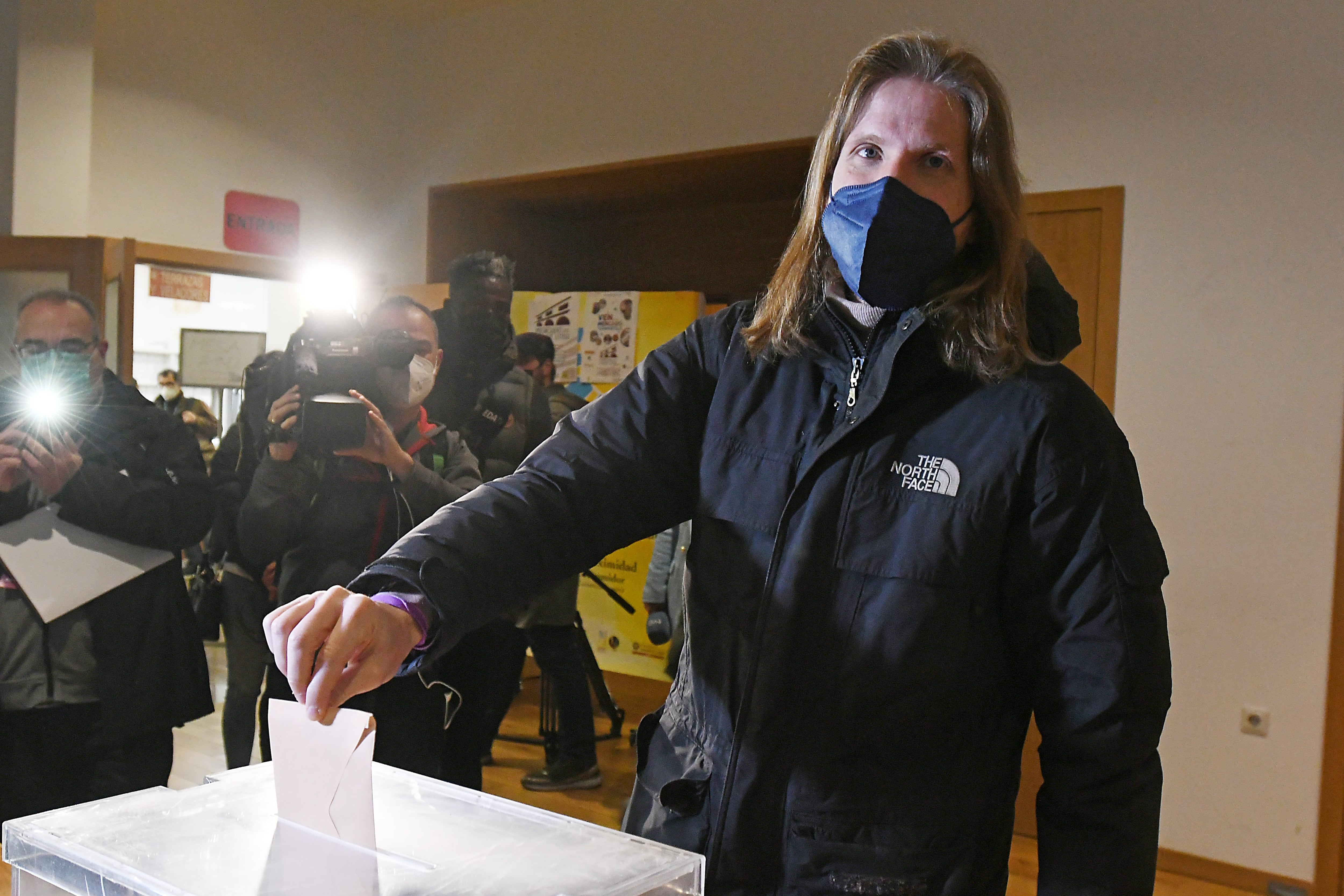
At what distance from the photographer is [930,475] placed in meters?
0.92

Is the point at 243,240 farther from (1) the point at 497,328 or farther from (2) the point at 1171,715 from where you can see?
(2) the point at 1171,715

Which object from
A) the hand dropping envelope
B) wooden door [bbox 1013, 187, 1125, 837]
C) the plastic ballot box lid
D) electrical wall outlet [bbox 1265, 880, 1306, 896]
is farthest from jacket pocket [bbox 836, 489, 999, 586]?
electrical wall outlet [bbox 1265, 880, 1306, 896]

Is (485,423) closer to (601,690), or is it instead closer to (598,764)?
(598,764)

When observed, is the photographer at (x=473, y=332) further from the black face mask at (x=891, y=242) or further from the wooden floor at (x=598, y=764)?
the black face mask at (x=891, y=242)

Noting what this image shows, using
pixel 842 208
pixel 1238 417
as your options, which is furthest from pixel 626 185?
pixel 842 208

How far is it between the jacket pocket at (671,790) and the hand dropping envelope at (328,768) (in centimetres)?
30

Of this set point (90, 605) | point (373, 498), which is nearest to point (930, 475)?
point (373, 498)

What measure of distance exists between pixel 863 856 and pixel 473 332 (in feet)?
6.01

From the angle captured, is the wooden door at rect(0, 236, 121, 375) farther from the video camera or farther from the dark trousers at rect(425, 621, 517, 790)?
the dark trousers at rect(425, 621, 517, 790)

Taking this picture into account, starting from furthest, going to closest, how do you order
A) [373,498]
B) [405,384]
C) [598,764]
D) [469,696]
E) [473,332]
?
[598,764] → [473,332] → [469,696] → [405,384] → [373,498]

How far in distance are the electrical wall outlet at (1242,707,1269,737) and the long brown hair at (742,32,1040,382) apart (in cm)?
244

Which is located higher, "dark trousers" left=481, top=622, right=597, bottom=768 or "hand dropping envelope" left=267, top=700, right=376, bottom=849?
"hand dropping envelope" left=267, top=700, right=376, bottom=849

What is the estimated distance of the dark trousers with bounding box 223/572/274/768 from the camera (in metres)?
2.37

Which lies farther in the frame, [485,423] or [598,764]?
[598,764]
